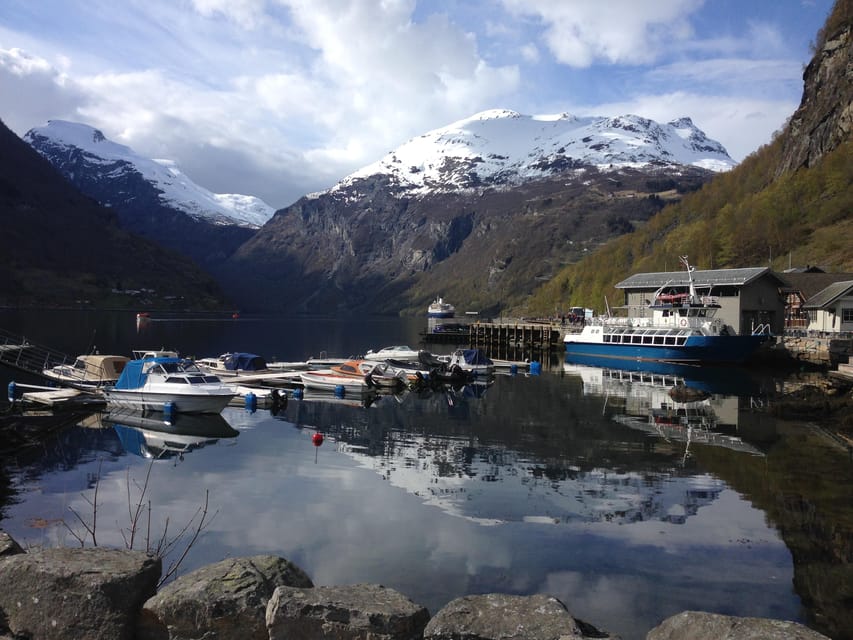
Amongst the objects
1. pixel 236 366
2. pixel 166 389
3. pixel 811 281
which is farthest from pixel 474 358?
pixel 811 281

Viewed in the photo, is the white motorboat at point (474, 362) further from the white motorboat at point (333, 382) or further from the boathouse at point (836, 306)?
the boathouse at point (836, 306)

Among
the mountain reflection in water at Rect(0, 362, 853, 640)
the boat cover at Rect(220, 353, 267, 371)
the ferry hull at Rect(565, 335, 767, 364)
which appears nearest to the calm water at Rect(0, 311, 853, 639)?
the mountain reflection in water at Rect(0, 362, 853, 640)

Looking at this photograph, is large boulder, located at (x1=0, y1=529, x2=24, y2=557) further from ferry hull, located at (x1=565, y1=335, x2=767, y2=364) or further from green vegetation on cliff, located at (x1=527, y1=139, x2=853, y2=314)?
green vegetation on cliff, located at (x1=527, y1=139, x2=853, y2=314)

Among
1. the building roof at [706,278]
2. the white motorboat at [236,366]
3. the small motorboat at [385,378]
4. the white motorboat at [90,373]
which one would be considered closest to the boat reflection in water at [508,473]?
the small motorboat at [385,378]

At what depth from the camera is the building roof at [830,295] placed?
223 ft

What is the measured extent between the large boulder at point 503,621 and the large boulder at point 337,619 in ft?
0.88

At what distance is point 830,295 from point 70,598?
3098 inches

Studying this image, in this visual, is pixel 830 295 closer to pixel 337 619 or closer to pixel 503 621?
pixel 503 621

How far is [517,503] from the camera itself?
20297 mm

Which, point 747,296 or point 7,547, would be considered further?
point 747,296

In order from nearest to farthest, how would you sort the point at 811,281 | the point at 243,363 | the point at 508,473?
the point at 508,473 < the point at 243,363 < the point at 811,281

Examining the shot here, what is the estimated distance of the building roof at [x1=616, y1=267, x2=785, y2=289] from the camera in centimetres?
8081

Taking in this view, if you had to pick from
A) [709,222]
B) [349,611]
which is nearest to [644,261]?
[709,222]

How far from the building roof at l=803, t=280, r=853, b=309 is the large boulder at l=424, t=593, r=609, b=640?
7300 cm
